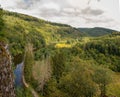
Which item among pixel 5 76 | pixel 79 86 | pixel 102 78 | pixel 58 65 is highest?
pixel 5 76

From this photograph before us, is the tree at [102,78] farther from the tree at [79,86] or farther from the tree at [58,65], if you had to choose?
the tree at [79,86]

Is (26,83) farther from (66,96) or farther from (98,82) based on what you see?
(98,82)

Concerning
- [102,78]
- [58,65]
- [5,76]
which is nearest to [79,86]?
[102,78]

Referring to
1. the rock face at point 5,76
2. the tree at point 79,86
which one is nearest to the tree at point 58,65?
the tree at point 79,86

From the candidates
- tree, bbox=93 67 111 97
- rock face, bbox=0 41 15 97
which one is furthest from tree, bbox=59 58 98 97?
rock face, bbox=0 41 15 97

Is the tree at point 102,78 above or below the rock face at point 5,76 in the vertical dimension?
below

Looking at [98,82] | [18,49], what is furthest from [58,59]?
[18,49]

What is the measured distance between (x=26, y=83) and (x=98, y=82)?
26.5 m

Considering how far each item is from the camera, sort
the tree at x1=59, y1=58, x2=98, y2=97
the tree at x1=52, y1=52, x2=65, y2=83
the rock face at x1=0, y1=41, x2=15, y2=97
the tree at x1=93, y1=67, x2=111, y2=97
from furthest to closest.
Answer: the tree at x1=52, y1=52, x2=65, y2=83 → the tree at x1=93, y1=67, x2=111, y2=97 → the tree at x1=59, y1=58, x2=98, y2=97 → the rock face at x1=0, y1=41, x2=15, y2=97

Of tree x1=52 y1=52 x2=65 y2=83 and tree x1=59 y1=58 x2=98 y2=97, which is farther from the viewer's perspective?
tree x1=52 y1=52 x2=65 y2=83

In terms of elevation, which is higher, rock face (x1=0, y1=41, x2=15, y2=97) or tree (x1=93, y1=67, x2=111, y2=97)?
rock face (x1=0, y1=41, x2=15, y2=97)

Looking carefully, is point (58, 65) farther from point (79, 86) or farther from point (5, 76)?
point (5, 76)

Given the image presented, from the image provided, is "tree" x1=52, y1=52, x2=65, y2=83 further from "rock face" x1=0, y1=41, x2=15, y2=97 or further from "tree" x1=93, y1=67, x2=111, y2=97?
"rock face" x1=0, y1=41, x2=15, y2=97

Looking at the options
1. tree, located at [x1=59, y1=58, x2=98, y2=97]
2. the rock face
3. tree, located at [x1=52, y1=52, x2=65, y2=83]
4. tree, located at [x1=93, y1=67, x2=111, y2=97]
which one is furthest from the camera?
tree, located at [x1=52, y1=52, x2=65, y2=83]
